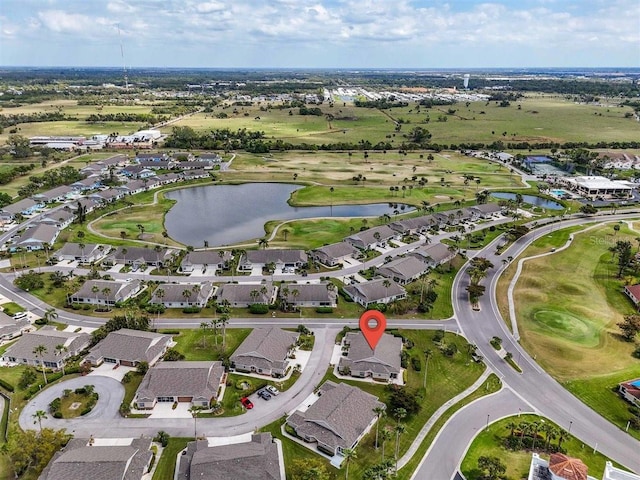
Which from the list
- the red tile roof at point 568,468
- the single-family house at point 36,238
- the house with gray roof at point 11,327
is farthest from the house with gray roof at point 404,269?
the single-family house at point 36,238

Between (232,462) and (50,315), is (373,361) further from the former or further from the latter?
(50,315)

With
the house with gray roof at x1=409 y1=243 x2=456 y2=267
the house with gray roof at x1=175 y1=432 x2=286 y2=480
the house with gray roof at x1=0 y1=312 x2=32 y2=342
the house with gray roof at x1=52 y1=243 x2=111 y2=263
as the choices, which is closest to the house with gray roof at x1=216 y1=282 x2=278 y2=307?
the house with gray roof at x1=0 y1=312 x2=32 y2=342

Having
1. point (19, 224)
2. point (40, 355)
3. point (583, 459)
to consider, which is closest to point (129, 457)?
point (40, 355)

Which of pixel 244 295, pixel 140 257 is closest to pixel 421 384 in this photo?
pixel 244 295

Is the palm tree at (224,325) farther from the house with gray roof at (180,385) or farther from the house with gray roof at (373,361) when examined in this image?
the house with gray roof at (373,361)

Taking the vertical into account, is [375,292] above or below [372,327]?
below

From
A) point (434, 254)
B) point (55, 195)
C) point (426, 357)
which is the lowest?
point (426, 357)

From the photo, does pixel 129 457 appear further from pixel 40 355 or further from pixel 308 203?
pixel 308 203
